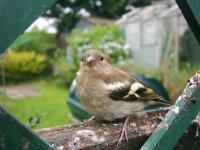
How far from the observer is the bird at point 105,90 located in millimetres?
1809

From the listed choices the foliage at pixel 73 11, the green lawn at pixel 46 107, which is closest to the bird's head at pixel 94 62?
the green lawn at pixel 46 107

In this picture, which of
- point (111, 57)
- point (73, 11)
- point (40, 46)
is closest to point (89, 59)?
point (111, 57)

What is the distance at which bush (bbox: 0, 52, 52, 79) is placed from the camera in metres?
16.9

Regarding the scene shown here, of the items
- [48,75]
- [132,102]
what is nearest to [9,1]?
[132,102]

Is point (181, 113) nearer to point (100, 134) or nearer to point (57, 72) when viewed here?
point (100, 134)

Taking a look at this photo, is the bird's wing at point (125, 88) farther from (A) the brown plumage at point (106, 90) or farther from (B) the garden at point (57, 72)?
(B) the garden at point (57, 72)

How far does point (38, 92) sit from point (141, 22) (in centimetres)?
411

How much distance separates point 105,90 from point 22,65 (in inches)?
618

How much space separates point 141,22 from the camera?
1448cm

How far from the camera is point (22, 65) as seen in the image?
1720 centimetres

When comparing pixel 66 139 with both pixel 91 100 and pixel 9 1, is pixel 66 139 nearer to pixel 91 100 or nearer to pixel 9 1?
pixel 91 100

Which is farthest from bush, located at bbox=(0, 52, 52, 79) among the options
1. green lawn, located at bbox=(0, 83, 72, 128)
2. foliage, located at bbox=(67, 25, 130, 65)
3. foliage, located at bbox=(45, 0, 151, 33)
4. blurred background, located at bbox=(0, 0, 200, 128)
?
foliage, located at bbox=(45, 0, 151, 33)

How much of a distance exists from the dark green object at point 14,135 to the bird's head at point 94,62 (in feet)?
3.07

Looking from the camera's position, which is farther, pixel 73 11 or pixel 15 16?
pixel 73 11
